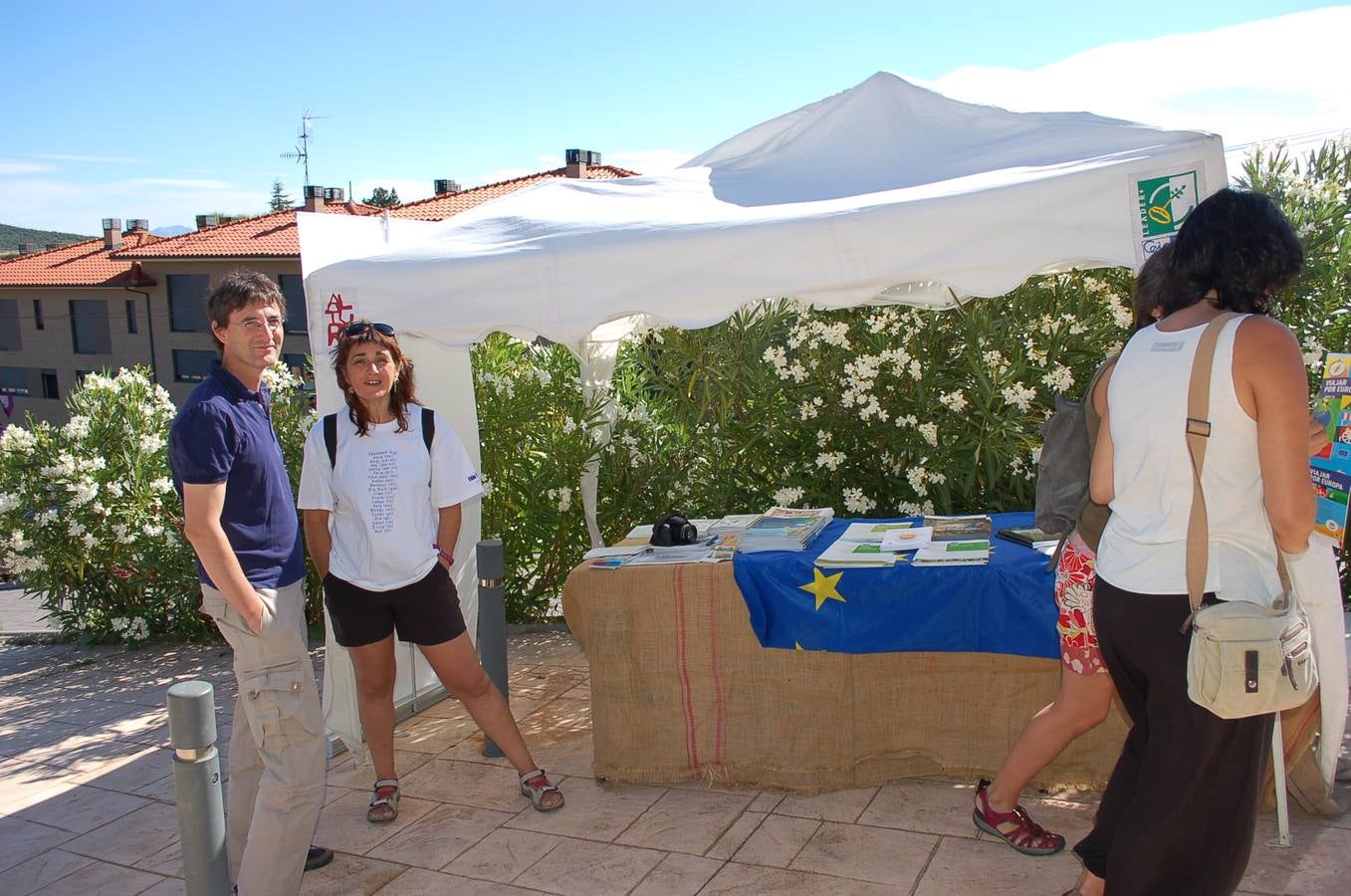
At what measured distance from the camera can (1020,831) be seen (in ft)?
9.87

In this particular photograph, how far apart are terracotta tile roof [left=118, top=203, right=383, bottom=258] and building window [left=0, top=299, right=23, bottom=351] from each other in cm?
917

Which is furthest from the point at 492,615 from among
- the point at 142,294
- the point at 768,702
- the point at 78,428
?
the point at 142,294

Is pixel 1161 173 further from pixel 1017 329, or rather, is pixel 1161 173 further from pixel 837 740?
pixel 837 740

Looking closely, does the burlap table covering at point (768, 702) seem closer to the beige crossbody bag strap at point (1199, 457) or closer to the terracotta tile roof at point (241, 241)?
the beige crossbody bag strap at point (1199, 457)

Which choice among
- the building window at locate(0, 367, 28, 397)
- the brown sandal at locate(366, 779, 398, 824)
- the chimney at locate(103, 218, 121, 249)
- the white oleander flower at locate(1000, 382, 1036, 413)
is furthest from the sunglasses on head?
the building window at locate(0, 367, 28, 397)

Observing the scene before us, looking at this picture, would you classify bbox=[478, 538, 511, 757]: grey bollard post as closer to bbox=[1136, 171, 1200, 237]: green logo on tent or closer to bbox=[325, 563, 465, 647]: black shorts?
bbox=[325, 563, 465, 647]: black shorts

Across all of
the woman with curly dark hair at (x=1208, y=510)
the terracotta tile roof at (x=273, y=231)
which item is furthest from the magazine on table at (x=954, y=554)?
the terracotta tile roof at (x=273, y=231)

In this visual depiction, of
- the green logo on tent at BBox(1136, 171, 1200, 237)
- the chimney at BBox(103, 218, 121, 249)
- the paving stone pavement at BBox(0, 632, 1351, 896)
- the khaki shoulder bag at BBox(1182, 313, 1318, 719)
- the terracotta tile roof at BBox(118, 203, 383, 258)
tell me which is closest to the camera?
the khaki shoulder bag at BBox(1182, 313, 1318, 719)

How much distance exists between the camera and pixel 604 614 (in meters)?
3.65

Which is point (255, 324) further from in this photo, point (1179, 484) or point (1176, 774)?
point (1176, 774)

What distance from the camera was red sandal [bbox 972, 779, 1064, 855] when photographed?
2.99 metres

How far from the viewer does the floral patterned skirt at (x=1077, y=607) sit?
2.57m

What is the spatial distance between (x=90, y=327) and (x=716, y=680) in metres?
43.0

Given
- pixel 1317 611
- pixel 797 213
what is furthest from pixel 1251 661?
pixel 797 213
